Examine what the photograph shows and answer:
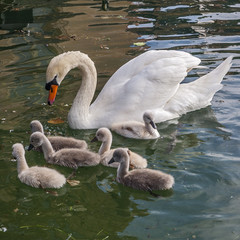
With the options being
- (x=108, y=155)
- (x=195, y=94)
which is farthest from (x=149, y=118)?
(x=195, y=94)

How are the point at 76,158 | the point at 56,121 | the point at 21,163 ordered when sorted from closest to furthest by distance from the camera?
the point at 21,163
the point at 76,158
the point at 56,121

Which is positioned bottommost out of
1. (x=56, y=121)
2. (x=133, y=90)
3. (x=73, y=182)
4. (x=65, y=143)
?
(x=56, y=121)

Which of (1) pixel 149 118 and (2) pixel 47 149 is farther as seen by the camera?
(1) pixel 149 118

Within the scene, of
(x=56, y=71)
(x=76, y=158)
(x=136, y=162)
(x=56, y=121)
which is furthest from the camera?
(x=56, y=121)

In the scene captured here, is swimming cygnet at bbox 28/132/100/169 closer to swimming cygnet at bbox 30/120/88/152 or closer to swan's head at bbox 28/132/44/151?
swan's head at bbox 28/132/44/151

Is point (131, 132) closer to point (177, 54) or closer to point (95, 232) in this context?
point (177, 54)

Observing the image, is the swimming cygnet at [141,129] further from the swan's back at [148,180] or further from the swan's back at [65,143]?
the swan's back at [148,180]

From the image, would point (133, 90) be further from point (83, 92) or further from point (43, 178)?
point (43, 178)

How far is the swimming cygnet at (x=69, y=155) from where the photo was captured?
22.8ft

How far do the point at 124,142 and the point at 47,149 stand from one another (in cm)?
124

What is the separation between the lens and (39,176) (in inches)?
254

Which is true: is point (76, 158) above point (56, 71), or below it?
below

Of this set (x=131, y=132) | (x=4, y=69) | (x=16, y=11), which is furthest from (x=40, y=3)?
(x=131, y=132)

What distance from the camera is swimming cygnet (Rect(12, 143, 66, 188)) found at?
21.0 feet
